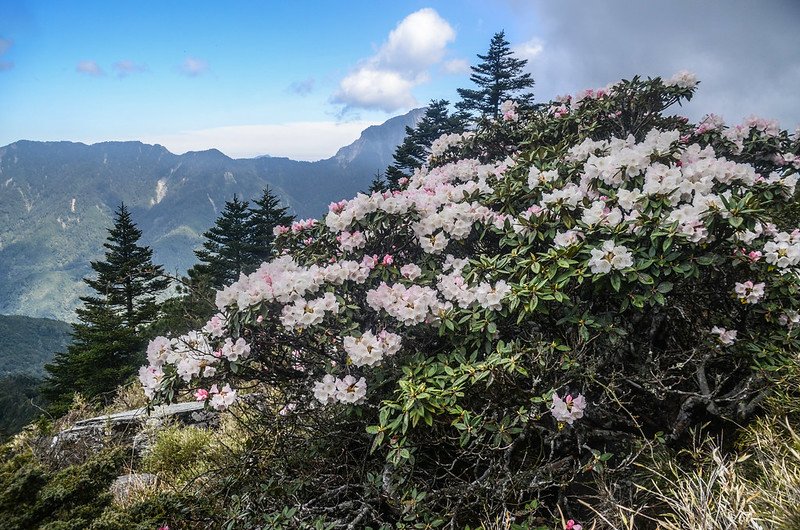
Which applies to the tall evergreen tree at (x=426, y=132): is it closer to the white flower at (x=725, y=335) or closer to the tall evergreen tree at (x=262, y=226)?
the tall evergreen tree at (x=262, y=226)

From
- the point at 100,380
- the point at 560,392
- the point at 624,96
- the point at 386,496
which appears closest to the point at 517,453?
the point at 560,392

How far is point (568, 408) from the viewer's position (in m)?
2.33

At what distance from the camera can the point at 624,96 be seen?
464 centimetres

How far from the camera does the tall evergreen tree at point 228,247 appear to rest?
81.5ft

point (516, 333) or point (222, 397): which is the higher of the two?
point (516, 333)

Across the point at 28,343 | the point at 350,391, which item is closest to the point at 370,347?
the point at 350,391

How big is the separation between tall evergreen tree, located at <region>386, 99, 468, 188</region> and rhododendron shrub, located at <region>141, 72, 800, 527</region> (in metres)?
20.2

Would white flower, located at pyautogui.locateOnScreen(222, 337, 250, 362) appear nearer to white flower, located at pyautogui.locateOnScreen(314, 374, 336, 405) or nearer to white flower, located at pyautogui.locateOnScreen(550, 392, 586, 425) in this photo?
white flower, located at pyautogui.locateOnScreen(314, 374, 336, 405)

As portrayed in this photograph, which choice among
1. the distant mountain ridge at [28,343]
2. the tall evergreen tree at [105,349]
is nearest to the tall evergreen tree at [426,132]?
the tall evergreen tree at [105,349]

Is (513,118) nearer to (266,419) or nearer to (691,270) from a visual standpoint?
(691,270)

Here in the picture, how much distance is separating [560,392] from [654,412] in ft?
2.92

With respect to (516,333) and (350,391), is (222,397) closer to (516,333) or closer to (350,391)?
(350,391)

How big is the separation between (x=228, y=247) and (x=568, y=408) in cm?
2623

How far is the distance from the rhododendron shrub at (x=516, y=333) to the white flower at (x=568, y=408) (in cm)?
1
